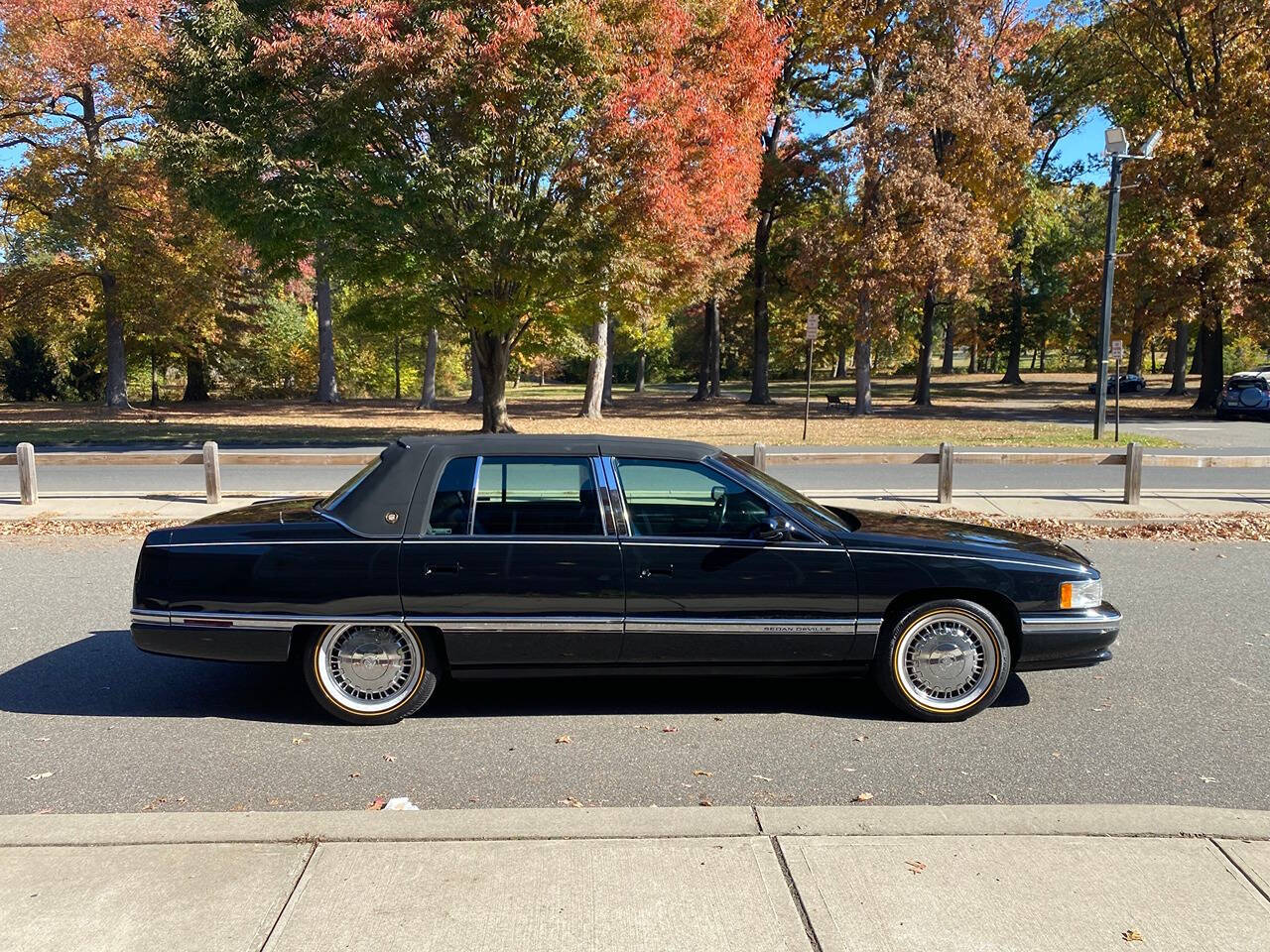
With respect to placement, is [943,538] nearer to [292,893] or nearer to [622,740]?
[622,740]

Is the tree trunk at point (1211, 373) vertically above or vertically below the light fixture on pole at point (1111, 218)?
below

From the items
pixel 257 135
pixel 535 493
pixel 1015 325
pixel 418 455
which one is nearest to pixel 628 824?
pixel 535 493

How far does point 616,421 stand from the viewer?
94.3 feet

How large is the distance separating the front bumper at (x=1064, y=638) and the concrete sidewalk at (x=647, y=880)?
49.9 inches

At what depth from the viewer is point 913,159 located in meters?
28.2

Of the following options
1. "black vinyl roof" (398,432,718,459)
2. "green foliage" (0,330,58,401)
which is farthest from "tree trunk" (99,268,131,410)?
"black vinyl roof" (398,432,718,459)

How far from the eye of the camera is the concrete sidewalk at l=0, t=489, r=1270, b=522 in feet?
36.1

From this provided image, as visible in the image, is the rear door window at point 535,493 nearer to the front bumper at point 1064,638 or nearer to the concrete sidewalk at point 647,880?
the concrete sidewalk at point 647,880

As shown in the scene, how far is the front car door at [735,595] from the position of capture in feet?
15.6

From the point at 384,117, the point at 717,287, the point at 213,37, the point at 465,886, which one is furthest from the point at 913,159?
the point at 465,886

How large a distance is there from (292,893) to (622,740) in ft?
6.16

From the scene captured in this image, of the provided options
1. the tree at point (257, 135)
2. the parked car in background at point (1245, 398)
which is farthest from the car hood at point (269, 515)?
the parked car in background at point (1245, 398)

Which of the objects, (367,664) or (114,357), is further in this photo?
(114,357)

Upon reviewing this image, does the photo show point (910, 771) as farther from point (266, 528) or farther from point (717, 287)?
point (717, 287)
